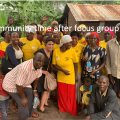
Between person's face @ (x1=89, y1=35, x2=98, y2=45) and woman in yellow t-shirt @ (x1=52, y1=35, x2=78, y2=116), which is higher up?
person's face @ (x1=89, y1=35, x2=98, y2=45)

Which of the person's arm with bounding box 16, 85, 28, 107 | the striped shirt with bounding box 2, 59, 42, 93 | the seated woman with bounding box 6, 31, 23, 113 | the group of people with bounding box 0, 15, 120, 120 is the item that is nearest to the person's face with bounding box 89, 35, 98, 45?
the group of people with bounding box 0, 15, 120, 120

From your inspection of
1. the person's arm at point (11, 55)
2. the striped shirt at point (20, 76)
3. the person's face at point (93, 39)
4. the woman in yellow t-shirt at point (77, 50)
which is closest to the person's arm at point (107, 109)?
the woman in yellow t-shirt at point (77, 50)

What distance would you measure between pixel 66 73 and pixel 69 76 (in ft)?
0.45

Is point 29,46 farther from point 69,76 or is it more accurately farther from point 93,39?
point 93,39

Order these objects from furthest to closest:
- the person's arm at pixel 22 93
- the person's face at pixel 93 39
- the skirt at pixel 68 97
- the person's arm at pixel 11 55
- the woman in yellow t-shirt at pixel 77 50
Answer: the woman in yellow t-shirt at pixel 77 50 < the skirt at pixel 68 97 < the person's face at pixel 93 39 < the person's arm at pixel 11 55 < the person's arm at pixel 22 93

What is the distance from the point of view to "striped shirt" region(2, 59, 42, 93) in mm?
2203

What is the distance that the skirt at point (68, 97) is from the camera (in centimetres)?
309

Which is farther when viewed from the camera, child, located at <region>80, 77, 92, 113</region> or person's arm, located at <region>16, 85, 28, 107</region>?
child, located at <region>80, 77, 92, 113</region>

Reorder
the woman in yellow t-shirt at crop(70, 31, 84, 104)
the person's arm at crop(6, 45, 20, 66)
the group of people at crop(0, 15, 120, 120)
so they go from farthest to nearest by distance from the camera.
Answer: the woman in yellow t-shirt at crop(70, 31, 84, 104)
the person's arm at crop(6, 45, 20, 66)
the group of people at crop(0, 15, 120, 120)

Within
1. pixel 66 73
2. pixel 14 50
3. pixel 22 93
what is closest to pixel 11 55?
pixel 14 50

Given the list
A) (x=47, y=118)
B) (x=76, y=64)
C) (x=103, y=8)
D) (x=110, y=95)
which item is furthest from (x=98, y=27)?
(x=47, y=118)

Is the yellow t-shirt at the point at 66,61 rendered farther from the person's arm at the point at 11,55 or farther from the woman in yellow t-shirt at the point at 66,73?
the person's arm at the point at 11,55

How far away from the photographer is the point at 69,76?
9.93ft

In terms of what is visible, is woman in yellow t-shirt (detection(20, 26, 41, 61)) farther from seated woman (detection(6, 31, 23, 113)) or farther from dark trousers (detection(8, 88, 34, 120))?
dark trousers (detection(8, 88, 34, 120))
